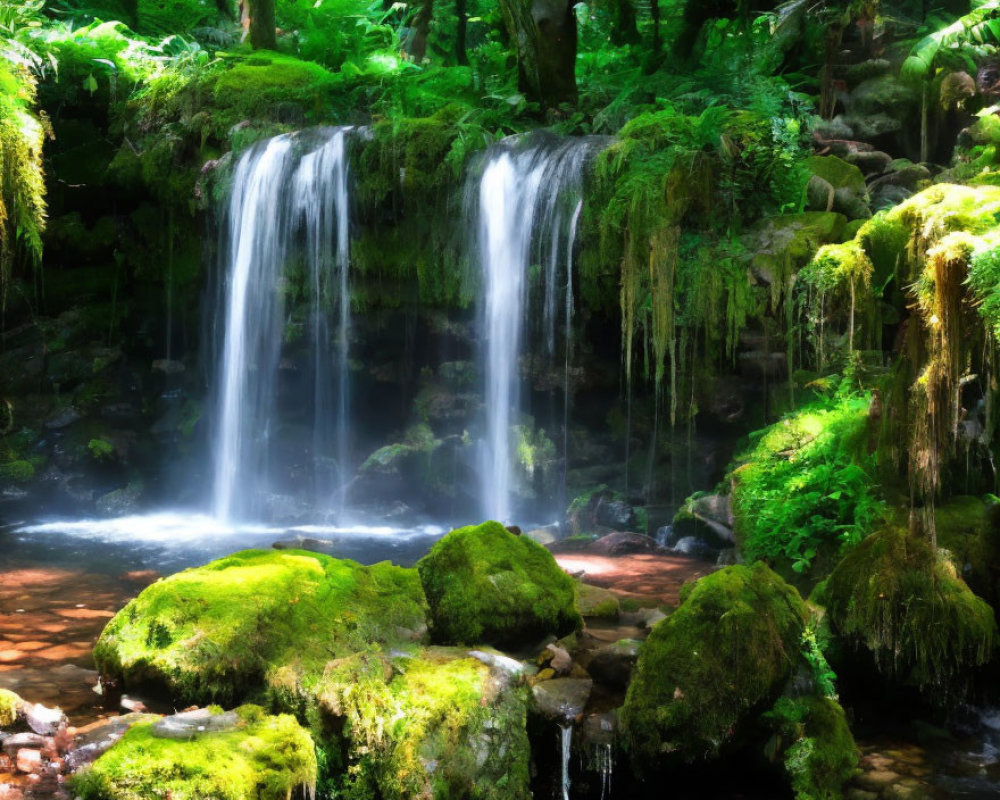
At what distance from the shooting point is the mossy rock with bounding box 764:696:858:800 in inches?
180

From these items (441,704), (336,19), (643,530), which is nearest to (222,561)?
(441,704)

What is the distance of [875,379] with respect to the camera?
8.34 metres

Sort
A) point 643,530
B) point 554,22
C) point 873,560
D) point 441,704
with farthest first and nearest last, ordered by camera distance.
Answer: point 554,22 < point 643,530 < point 873,560 < point 441,704

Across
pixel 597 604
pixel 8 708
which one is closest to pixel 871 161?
pixel 597 604

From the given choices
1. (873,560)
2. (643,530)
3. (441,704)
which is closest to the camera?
(441,704)

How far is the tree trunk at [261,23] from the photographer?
49.4ft

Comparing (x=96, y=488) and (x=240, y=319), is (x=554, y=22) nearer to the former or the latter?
(x=240, y=319)

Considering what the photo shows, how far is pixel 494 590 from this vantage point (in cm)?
561

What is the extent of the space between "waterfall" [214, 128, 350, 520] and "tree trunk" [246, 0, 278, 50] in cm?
401

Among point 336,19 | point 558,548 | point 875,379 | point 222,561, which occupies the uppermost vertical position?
point 336,19

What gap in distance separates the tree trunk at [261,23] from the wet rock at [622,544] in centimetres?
1035

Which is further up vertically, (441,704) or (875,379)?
(875,379)

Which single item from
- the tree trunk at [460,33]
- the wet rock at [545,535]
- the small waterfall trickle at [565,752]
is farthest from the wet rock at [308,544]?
the tree trunk at [460,33]

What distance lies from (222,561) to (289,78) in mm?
9567
